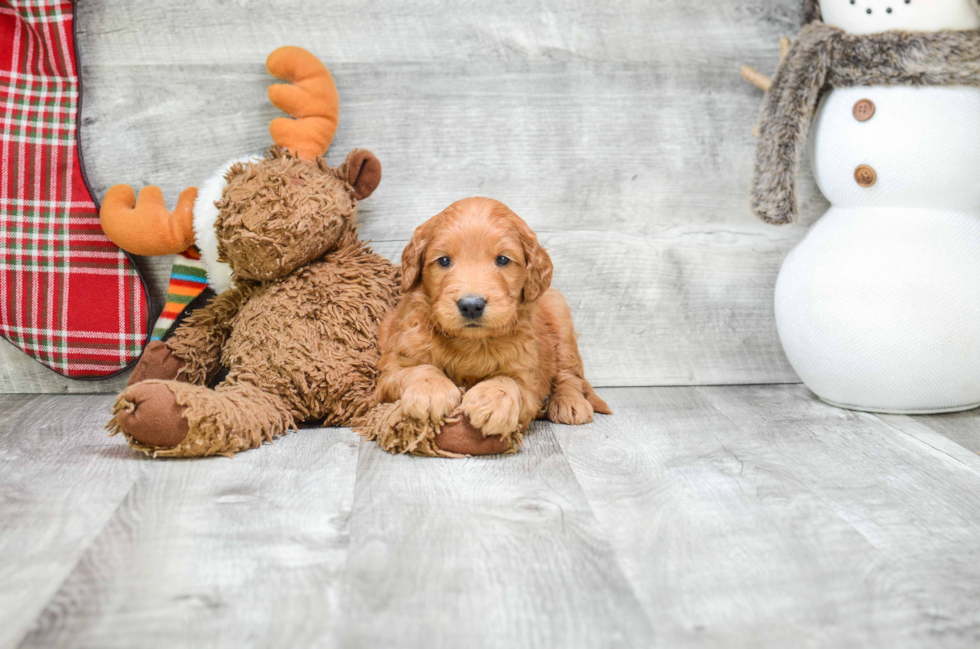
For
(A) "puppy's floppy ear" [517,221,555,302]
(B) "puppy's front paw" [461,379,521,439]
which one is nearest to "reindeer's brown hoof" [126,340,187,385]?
(B) "puppy's front paw" [461,379,521,439]

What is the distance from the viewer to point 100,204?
6.33 feet

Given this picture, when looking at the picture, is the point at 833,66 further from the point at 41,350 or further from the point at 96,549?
the point at 41,350

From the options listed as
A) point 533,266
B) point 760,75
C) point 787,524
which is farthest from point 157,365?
point 760,75

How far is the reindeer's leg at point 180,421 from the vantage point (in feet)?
4.72

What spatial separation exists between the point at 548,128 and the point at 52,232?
1.25 metres

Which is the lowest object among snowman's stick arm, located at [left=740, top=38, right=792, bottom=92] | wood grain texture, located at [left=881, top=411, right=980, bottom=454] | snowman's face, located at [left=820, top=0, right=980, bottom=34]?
wood grain texture, located at [left=881, top=411, right=980, bottom=454]

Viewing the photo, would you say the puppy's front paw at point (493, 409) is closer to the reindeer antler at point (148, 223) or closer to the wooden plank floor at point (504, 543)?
the wooden plank floor at point (504, 543)

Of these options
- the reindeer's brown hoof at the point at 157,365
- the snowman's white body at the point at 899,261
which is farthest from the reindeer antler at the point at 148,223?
the snowman's white body at the point at 899,261

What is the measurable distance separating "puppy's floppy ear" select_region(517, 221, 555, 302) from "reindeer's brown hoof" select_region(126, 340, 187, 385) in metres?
0.83

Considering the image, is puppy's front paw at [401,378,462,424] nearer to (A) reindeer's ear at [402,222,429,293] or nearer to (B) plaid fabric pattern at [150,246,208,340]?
(A) reindeer's ear at [402,222,429,293]

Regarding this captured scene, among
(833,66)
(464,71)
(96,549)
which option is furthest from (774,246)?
(96,549)

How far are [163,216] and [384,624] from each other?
1212mm

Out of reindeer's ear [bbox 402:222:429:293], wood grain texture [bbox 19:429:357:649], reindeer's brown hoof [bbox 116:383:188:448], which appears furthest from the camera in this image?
reindeer's ear [bbox 402:222:429:293]

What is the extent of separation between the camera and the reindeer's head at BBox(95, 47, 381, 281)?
166cm
